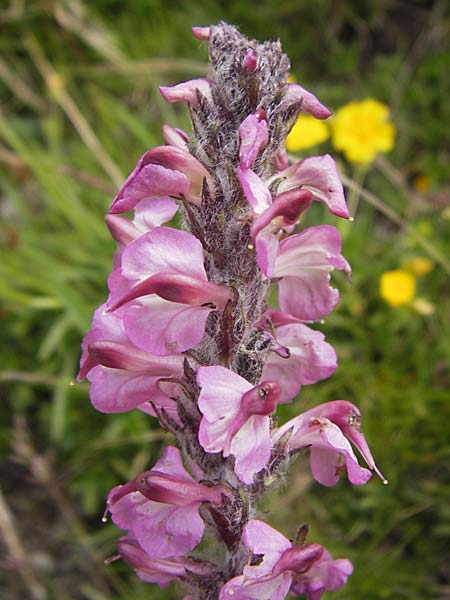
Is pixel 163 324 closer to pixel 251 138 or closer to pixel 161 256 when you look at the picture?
pixel 161 256

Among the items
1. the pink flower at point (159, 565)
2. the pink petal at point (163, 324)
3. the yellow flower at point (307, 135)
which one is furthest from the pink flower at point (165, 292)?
the yellow flower at point (307, 135)

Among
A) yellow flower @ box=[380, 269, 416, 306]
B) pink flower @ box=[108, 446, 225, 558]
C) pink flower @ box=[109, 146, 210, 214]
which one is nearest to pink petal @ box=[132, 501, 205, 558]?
pink flower @ box=[108, 446, 225, 558]

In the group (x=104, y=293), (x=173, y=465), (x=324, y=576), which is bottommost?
(x=104, y=293)

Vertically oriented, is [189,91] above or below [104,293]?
above

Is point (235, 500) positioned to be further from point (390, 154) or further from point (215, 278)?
point (390, 154)

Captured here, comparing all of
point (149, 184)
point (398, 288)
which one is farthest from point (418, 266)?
point (149, 184)
